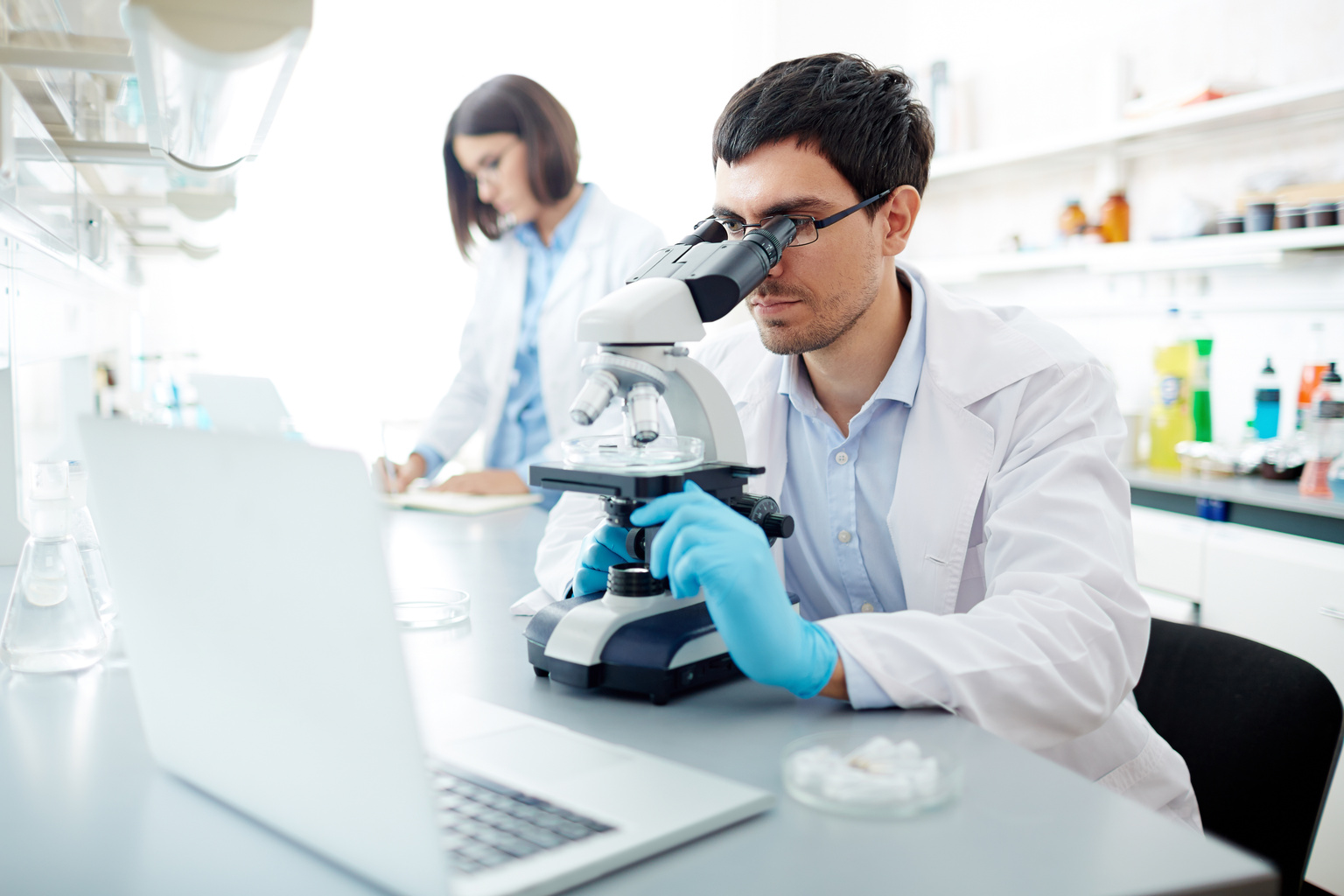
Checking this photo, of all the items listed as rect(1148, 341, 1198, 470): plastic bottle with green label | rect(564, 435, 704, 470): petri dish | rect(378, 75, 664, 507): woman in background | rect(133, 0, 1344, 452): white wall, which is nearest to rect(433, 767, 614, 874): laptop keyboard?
rect(564, 435, 704, 470): petri dish

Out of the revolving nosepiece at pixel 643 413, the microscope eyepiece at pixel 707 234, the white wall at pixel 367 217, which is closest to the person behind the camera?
the revolving nosepiece at pixel 643 413

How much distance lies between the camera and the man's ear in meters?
1.46

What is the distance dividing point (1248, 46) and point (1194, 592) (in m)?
1.55

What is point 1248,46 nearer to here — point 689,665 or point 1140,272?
point 1140,272

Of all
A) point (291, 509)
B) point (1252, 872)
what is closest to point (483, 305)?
point (291, 509)

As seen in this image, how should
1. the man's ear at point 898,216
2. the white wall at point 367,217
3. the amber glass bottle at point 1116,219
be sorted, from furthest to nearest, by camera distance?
the white wall at point 367,217 < the amber glass bottle at point 1116,219 < the man's ear at point 898,216

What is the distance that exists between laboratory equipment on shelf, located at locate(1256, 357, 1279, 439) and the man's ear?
1.57 m

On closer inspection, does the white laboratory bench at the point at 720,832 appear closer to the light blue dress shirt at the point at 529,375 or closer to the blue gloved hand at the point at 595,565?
the blue gloved hand at the point at 595,565

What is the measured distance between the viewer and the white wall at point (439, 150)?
131 inches

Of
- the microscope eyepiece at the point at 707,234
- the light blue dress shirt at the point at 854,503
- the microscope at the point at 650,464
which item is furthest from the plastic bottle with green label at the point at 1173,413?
the microscope at the point at 650,464

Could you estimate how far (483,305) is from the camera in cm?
286

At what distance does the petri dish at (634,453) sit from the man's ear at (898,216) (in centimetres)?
60

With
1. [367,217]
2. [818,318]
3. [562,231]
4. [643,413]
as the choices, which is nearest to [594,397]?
[643,413]

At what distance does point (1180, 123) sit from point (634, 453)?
92.7 inches
